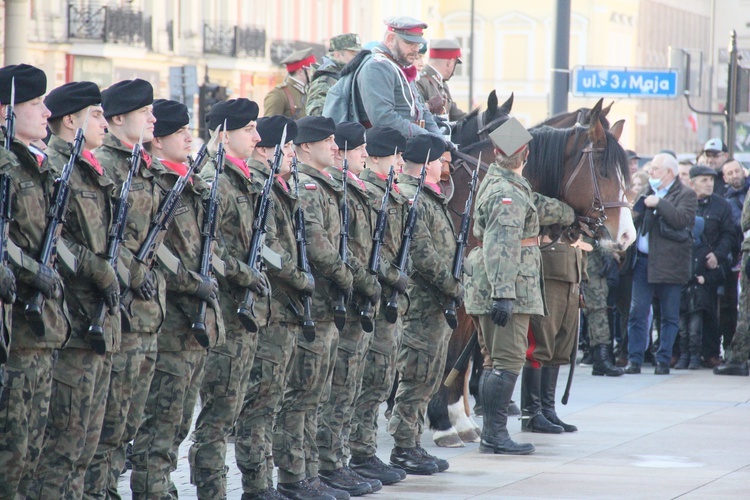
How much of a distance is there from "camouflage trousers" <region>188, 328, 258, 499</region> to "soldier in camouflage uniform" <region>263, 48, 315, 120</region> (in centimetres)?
530

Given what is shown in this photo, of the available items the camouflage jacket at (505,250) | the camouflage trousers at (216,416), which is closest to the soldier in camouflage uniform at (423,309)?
the camouflage jacket at (505,250)

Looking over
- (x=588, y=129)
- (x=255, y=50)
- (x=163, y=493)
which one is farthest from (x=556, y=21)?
(x=255, y=50)

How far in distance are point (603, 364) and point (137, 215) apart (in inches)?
314

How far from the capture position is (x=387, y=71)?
9.38m

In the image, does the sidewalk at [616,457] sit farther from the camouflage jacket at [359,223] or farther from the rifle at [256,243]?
the rifle at [256,243]

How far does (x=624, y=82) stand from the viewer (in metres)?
16.2

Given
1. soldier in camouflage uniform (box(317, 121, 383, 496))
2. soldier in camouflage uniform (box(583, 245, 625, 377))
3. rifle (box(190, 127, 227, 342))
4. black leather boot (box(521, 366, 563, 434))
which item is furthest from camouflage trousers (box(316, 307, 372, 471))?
soldier in camouflage uniform (box(583, 245, 625, 377))

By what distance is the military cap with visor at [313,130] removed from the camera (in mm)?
7504

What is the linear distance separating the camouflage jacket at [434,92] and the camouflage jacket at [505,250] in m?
1.67

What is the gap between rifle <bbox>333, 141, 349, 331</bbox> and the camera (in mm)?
7250

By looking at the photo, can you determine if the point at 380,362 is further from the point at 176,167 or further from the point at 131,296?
the point at 131,296

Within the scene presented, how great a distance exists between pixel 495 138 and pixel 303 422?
253 centimetres

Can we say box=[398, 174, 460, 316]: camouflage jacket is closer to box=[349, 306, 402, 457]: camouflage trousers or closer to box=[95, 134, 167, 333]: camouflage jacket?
box=[349, 306, 402, 457]: camouflage trousers

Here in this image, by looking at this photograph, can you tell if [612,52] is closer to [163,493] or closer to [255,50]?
[255,50]
